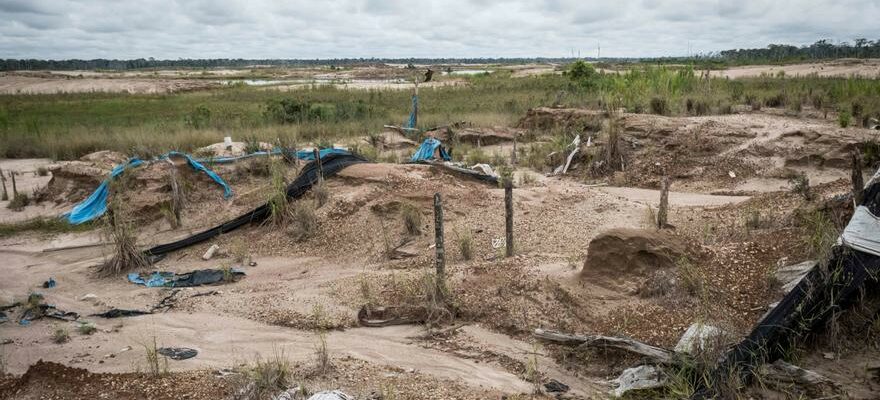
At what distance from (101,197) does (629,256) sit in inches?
343

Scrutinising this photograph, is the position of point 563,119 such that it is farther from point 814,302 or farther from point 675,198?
point 814,302

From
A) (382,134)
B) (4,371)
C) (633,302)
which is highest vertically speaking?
(382,134)

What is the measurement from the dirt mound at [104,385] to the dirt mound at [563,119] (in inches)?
456

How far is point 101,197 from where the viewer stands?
10.5m

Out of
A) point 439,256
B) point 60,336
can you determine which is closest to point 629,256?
point 439,256

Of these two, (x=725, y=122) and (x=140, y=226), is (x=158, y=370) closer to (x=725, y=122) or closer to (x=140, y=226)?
(x=140, y=226)

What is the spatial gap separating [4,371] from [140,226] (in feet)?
15.9

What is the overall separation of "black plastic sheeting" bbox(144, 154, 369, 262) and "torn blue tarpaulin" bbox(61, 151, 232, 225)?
1.53 meters

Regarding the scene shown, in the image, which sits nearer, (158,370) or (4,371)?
(158,370)

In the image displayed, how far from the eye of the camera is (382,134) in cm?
1628

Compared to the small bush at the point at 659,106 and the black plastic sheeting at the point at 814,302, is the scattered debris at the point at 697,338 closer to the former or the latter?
the black plastic sheeting at the point at 814,302

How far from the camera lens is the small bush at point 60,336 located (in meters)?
5.96

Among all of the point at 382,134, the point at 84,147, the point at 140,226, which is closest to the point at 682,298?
the point at 140,226

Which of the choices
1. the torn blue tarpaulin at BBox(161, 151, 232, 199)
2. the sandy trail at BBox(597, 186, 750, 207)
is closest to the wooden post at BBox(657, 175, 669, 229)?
the sandy trail at BBox(597, 186, 750, 207)
